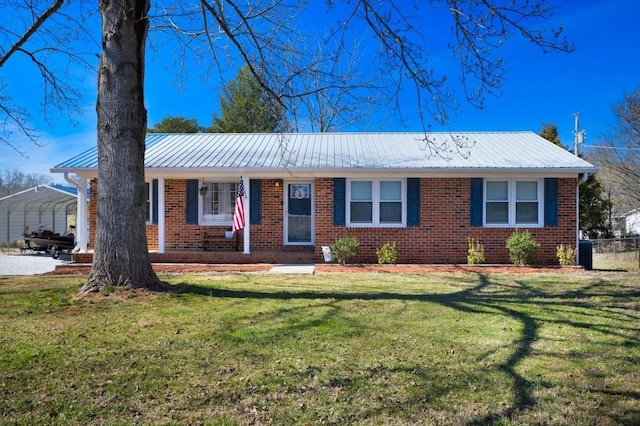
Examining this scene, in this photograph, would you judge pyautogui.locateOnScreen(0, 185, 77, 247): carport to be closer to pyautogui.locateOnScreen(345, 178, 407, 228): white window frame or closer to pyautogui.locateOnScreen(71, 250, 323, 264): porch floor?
pyautogui.locateOnScreen(71, 250, 323, 264): porch floor

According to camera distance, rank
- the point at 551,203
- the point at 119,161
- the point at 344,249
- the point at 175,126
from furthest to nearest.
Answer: the point at 175,126, the point at 551,203, the point at 344,249, the point at 119,161

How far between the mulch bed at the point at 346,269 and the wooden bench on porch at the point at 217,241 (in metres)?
1.70

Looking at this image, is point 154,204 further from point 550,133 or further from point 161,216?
point 550,133

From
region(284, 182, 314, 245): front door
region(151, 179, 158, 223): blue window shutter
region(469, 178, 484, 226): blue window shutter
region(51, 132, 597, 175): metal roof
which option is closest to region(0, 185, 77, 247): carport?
region(51, 132, 597, 175): metal roof

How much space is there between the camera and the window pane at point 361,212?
13125 millimetres

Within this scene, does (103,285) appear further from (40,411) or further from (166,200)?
(166,200)

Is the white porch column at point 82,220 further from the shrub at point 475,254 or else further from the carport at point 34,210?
the shrub at point 475,254

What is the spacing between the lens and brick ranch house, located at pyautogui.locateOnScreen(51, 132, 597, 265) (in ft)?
41.8

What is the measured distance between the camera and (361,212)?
13141 mm

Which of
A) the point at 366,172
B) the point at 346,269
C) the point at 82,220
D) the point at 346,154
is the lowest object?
the point at 346,269

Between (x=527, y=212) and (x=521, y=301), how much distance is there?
6.27m

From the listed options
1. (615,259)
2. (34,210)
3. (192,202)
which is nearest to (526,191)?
(615,259)

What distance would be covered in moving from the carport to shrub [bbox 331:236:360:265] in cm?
1369

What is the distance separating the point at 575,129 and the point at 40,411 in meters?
32.3
